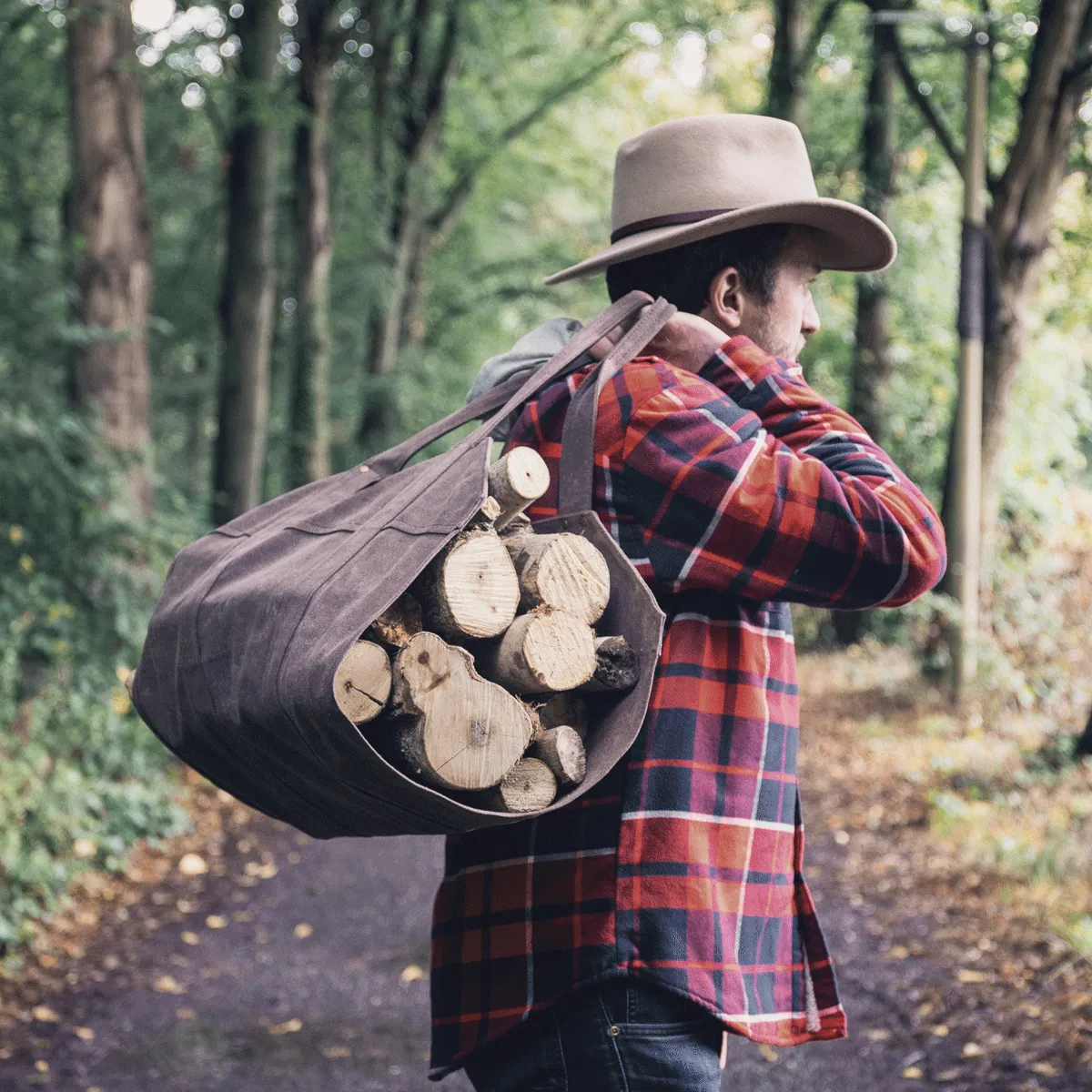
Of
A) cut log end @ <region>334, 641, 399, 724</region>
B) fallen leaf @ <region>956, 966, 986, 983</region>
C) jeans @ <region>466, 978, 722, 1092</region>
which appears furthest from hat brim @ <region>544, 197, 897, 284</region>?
fallen leaf @ <region>956, 966, 986, 983</region>

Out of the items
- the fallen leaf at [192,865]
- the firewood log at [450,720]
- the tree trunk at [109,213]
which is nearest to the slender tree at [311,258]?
the tree trunk at [109,213]

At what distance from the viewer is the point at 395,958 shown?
5.81m

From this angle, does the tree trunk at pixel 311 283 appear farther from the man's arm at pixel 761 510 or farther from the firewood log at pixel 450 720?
the firewood log at pixel 450 720

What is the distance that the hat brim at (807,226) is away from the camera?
2012 mm

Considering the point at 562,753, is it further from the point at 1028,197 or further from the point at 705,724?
the point at 1028,197

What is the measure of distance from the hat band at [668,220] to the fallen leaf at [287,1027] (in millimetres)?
3822

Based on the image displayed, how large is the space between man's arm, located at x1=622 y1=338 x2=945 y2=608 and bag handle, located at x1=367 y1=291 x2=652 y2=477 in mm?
149

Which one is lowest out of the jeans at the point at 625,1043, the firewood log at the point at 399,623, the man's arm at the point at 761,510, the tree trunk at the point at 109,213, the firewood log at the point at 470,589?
the jeans at the point at 625,1043

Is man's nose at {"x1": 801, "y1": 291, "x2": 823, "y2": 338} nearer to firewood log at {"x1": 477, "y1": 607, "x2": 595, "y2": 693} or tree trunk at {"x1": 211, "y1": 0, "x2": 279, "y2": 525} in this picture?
firewood log at {"x1": 477, "y1": 607, "x2": 595, "y2": 693}

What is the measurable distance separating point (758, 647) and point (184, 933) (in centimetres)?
495

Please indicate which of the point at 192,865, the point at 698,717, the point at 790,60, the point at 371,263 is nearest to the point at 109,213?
the point at 192,865

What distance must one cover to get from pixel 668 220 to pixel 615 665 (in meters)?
0.78

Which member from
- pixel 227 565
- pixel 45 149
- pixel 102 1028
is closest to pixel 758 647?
pixel 227 565

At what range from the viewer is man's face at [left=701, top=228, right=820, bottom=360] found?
2.09 m
